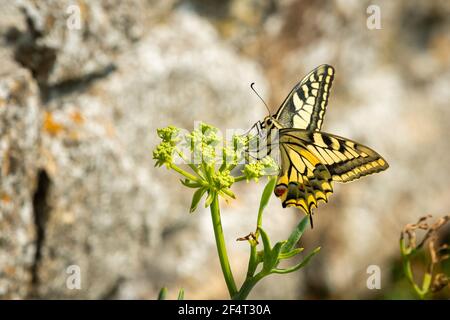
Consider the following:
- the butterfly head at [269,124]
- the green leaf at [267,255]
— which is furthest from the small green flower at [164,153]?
the butterfly head at [269,124]

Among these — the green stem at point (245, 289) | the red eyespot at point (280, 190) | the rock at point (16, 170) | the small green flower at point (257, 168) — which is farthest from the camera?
the rock at point (16, 170)

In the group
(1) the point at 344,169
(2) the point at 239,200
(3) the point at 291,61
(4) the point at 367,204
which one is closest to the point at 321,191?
(1) the point at 344,169

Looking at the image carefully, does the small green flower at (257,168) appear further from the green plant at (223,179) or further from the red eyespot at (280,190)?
the red eyespot at (280,190)

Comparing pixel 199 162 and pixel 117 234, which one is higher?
pixel 117 234

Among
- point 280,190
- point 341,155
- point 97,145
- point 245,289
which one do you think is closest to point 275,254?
point 245,289

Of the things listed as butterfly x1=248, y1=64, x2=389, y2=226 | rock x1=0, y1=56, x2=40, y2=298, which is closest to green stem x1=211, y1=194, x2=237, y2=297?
butterfly x1=248, y1=64, x2=389, y2=226

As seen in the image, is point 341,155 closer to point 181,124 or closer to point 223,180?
point 223,180

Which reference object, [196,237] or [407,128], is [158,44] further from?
[407,128]
